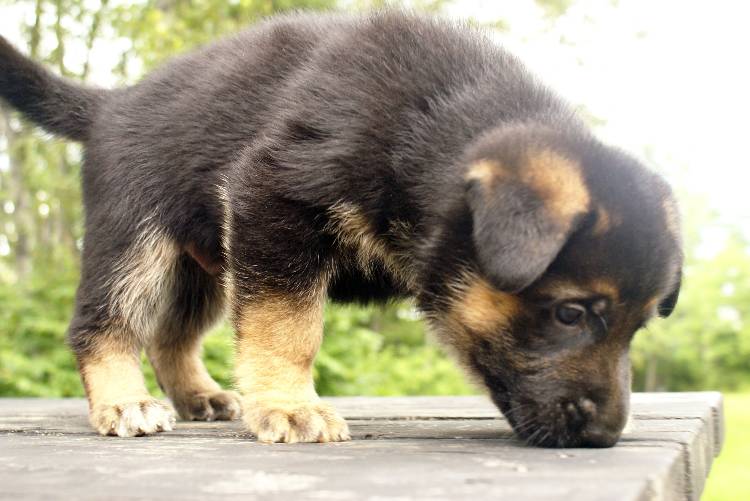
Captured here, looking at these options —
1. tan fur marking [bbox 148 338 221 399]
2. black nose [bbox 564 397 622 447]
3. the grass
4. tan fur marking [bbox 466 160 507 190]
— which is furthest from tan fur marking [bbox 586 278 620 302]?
the grass

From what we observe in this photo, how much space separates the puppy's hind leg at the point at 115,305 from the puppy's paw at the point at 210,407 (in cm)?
51

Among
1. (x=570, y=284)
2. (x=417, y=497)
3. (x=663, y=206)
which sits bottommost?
(x=417, y=497)

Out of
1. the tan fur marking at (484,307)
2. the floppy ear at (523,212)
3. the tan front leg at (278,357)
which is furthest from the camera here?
the tan front leg at (278,357)

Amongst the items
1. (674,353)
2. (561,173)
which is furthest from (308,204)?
(674,353)

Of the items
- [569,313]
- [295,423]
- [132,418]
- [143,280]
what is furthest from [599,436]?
[143,280]

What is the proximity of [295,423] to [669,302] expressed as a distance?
149 cm

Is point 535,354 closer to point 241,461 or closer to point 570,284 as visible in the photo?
point 570,284

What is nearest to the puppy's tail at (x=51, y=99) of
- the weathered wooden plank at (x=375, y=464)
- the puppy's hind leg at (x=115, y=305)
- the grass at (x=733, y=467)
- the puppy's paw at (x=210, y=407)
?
the puppy's hind leg at (x=115, y=305)

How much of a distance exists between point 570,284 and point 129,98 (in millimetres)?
2489

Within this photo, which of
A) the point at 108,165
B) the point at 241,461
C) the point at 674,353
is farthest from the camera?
the point at 674,353

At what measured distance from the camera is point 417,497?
6.41 ft

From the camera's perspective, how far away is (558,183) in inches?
108

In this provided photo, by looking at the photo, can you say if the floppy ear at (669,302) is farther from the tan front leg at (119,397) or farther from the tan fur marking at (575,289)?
the tan front leg at (119,397)

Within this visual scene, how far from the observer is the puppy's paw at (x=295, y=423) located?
3.15 meters
